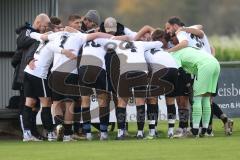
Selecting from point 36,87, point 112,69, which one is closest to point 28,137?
point 36,87

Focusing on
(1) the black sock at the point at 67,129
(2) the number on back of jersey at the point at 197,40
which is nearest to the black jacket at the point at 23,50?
(1) the black sock at the point at 67,129

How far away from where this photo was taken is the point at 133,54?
1299 cm

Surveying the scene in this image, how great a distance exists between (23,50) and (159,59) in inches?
86.4

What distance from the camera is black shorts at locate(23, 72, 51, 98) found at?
13.1 meters

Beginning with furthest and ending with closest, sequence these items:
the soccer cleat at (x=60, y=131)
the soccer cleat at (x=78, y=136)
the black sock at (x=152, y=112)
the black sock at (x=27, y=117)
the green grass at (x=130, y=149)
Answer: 1. the soccer cleat at (x=78, y=136)
2. the black sock at (x=152, y=112)
3. the black sock at (x=27, y=117)
4. the soccer cleat at (x=60, y=131)
5. the green grass at (x=130, y=149)

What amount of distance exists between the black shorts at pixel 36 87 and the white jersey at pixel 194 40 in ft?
7.11

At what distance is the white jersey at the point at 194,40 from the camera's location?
13.3m

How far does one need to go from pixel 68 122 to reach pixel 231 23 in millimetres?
10029

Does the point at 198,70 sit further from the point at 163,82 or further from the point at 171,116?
the point at 171,116

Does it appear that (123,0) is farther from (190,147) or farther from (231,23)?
(190,147)

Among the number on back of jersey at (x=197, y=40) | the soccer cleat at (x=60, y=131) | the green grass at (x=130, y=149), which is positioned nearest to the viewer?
the green grass at (x=130, y=149)

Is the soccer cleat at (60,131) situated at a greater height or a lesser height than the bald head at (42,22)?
lesser

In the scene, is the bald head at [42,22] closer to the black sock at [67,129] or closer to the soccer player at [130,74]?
the soccer player at [130,74]

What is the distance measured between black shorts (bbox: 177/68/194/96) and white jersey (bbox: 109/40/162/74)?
69cm
